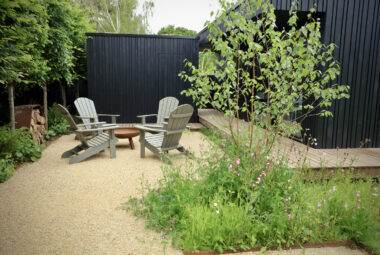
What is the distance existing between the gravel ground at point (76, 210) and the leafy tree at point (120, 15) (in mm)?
18883

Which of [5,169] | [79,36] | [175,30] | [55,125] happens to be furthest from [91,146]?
[175,30]

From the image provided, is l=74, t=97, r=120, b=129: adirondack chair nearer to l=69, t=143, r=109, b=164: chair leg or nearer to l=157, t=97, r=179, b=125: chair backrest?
l=69, t=143, r=109, b=164: chair leg

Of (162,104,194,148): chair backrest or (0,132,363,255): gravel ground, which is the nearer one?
(0,132,363,255): gravel ground

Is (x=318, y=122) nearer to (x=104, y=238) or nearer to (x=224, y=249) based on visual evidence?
(x=224, y=249)

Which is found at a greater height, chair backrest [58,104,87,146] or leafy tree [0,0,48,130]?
leafy tree [0,0,48,130]

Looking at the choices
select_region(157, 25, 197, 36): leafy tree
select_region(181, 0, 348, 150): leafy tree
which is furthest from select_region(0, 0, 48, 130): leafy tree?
select_region(157, 25, 197, 36): leafy tree

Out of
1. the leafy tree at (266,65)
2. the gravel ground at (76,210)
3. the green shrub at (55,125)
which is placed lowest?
the gravel ground at (76,210)

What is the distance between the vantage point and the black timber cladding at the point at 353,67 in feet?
14.0

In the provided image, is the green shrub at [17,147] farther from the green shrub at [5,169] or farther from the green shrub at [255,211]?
the green shrub at [255,211]

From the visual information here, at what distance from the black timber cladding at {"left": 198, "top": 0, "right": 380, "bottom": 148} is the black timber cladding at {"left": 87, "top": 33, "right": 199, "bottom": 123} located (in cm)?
386

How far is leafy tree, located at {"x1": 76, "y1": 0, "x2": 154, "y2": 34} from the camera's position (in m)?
20.6

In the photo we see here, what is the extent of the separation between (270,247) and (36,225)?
1982mm

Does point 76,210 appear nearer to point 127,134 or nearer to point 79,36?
point 127,134

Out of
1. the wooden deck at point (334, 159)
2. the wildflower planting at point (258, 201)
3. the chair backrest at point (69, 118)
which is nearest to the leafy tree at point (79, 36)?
the chair backrest at point (69, 118)
